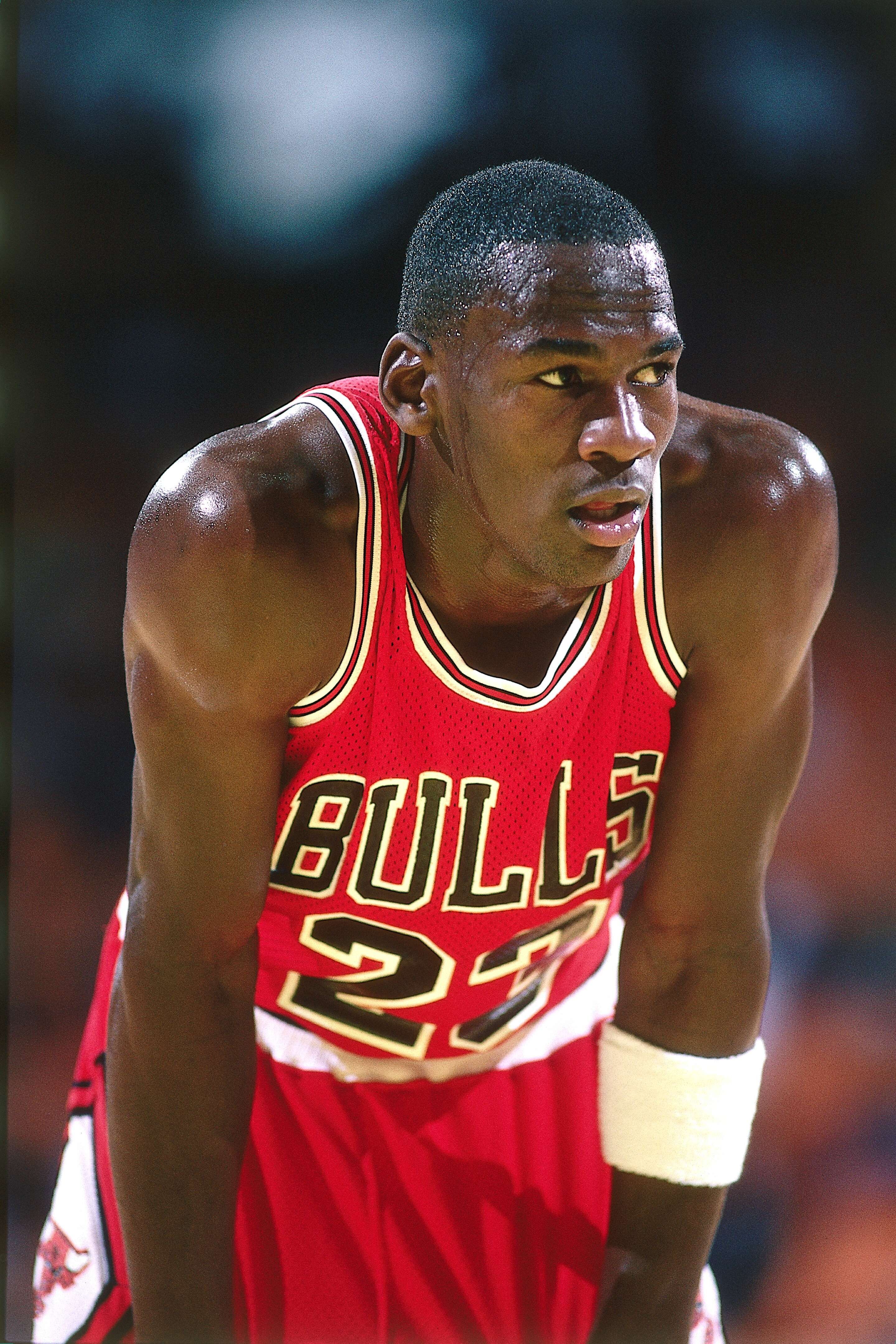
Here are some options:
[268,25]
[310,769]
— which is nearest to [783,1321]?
[310,769]

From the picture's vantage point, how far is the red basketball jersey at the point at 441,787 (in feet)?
3.41

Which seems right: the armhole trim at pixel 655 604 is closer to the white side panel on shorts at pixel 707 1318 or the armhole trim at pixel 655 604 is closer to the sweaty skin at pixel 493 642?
the sweaty skin at pixel 493 642

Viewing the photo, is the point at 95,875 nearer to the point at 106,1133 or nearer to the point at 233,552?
the point at 106,1133

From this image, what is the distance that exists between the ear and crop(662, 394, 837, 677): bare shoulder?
186mm

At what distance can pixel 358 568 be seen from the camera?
1.01 m

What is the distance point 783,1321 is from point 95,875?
1.01m

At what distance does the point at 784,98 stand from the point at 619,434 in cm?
64

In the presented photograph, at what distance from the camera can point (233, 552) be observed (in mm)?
958

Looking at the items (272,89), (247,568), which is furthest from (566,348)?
(272,89)

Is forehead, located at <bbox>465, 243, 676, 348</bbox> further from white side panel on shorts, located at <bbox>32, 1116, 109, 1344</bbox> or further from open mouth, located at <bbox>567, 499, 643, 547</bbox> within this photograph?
white side panel on shorts, located at <bbox>32, 1116, 109, 1344</bbox>

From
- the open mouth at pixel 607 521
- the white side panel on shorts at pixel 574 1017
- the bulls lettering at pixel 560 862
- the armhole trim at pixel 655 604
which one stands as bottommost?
the white side panel on shorts at pixel 574 1017

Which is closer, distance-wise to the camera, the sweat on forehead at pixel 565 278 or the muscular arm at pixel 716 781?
the sweat on forehead at pixel 565 278

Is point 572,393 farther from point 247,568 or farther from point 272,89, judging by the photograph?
point 272,89

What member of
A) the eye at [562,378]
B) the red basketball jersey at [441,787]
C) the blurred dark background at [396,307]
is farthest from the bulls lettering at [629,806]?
the blurred dark background at [396,307]
